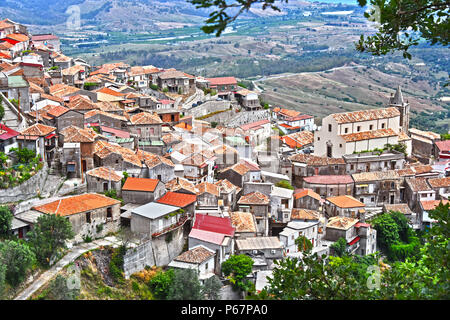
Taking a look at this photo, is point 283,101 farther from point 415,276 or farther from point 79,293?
point 415,276

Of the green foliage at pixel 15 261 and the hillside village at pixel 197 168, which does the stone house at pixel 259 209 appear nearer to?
the hillside village at pixel 197 168

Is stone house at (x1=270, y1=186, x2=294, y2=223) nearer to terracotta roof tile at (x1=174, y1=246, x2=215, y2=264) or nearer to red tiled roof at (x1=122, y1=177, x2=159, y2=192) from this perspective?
red tiled roof at (x1=122, y1=177, x2=159, y2=192)

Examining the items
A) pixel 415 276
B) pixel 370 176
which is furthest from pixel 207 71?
pixel 415 276

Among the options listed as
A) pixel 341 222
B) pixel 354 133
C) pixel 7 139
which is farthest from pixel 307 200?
pixel 7 139

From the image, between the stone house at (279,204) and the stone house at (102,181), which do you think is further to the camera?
the stone house at (279,204)

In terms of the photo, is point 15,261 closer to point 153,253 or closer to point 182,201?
point 153,253

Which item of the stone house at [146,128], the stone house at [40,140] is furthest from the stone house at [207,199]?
the stone house at [146,128]
